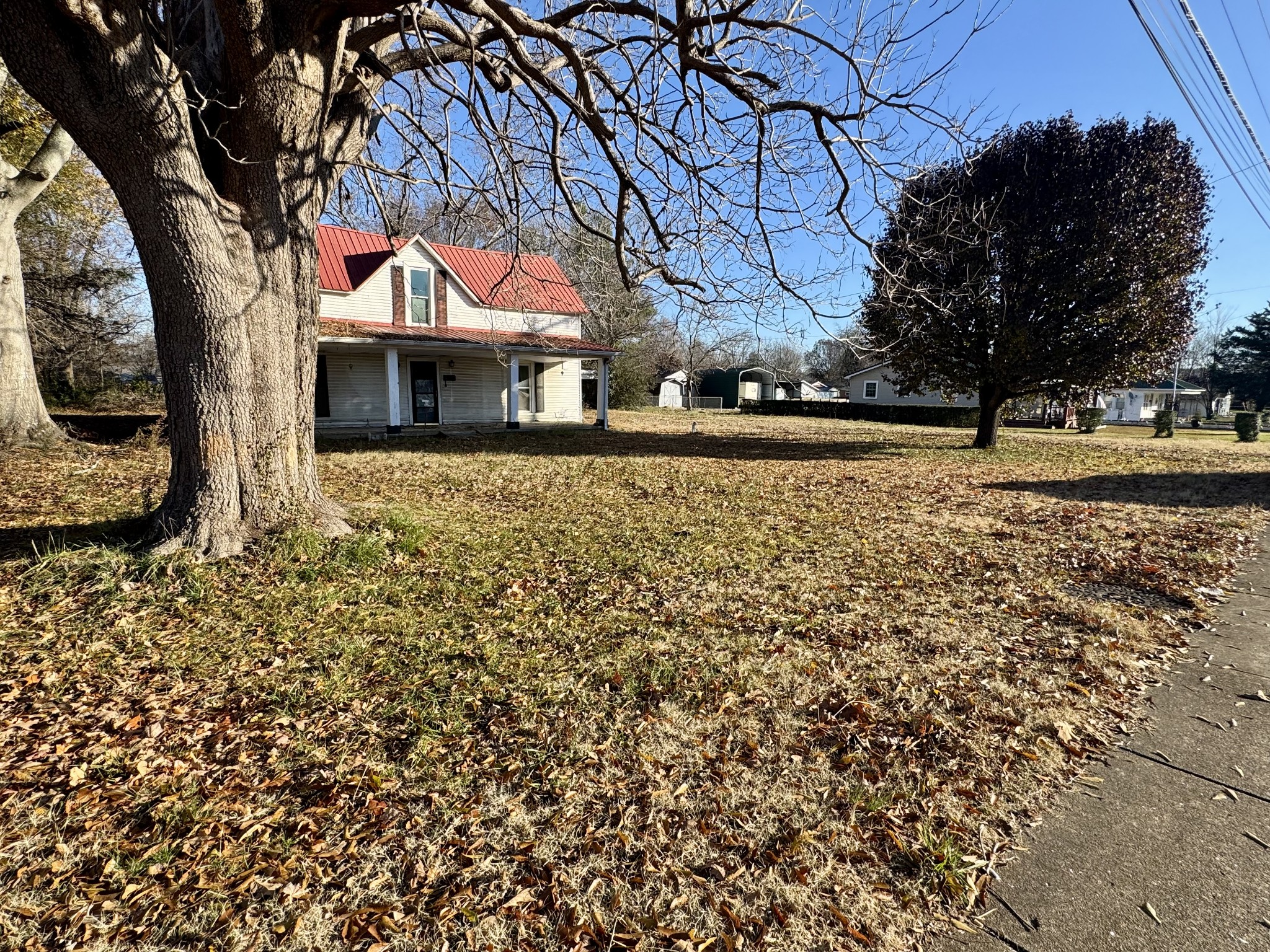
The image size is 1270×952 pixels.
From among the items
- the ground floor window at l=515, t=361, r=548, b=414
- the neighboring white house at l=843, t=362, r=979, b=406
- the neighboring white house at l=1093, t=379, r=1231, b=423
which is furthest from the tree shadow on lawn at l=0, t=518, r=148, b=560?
the neighboring white house at l=1093, t=379, r=1231, b=423

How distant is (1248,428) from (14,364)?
36038 millimetres

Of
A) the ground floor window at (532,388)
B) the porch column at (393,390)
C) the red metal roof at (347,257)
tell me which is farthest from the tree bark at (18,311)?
the ground floor window at (532,388)

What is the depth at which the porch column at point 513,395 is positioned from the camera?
17516mm

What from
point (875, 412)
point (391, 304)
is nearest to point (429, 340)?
point (391, 304)

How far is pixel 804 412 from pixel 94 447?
117ft

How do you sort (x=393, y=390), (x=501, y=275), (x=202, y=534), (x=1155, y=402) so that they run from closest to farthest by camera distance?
(x=202, y=534), (x=393, y=390), (x=501, y=275), (x=1155, y=402)

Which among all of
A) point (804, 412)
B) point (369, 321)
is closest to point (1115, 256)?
point (369, 321)

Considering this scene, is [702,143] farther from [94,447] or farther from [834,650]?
[94,447]

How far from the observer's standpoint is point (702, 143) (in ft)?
19.9

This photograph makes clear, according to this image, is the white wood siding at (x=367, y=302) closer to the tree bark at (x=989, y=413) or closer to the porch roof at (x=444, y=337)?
the porch roof at (x=444, y=337)

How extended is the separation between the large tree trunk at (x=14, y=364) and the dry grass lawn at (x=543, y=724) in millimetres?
5381

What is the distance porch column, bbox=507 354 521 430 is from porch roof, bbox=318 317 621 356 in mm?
687

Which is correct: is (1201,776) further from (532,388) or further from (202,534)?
(532,388)

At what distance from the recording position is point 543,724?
9.97 feet
